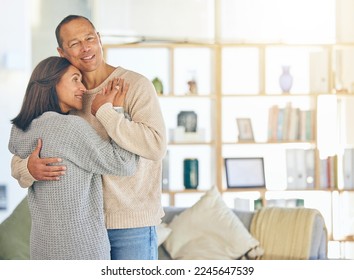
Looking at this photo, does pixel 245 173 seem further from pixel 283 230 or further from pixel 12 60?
pixel 12 60

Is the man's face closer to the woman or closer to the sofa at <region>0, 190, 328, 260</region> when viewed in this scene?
the woman

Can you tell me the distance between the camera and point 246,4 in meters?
4.29

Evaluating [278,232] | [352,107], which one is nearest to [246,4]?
[352,107]

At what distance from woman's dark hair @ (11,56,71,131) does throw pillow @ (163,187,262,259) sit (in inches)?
53.3

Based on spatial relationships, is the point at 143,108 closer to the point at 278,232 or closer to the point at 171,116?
the point at 278,232

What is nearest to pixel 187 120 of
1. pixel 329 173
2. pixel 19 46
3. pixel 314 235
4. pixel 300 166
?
pixel 300 166

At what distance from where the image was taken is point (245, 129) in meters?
4.80

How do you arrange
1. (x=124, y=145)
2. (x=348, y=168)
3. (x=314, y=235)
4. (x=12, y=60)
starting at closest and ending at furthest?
(x=124, y=145) → (x=12, y=60) → (x=314, y=235) → (x=348, y=168)

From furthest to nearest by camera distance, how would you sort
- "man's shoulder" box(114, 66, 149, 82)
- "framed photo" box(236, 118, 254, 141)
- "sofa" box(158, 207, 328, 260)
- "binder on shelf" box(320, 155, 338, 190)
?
"framed photo" box(236, 118, 254, 141) < "binder on shelf" box(320, 155, 338, 190) < "sofa" box(158, 207, 328, 260) < "man's shoulder" box(114, 66, 149, 82)

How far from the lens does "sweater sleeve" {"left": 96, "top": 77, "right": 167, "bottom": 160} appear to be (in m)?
2.48

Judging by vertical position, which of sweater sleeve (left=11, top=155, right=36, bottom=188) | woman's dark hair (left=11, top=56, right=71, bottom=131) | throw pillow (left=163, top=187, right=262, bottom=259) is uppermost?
woman's dark hair (left=11, top=56, right=71, bottom=131)

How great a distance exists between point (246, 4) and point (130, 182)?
2.00m

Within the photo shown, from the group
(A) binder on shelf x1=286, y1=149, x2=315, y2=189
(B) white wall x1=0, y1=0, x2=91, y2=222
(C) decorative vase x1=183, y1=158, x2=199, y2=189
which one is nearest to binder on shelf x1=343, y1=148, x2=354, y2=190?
(A) binder on shelf x1=286, y1=149, x2=315, y2=189

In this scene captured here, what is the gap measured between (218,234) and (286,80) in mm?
1255
